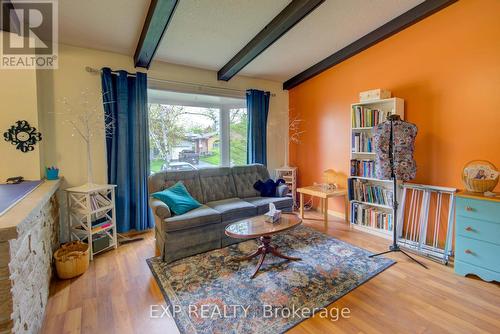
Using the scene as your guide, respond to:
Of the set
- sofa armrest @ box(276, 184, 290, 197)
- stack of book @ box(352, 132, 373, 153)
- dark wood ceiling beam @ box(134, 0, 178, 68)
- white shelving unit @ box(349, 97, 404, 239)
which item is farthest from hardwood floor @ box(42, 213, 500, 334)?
dark wood ceiling beam @ box(134, 0, 178, 68)

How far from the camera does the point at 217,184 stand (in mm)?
3551

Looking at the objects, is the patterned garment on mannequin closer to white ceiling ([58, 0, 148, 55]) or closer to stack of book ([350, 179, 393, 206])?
stack of book ([350, 179, 393, 206])

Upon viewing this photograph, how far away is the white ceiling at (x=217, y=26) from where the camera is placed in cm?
242

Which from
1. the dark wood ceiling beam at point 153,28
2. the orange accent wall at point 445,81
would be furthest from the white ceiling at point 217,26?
the orange accent wall at point 445,81

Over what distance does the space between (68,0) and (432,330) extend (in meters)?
3.94

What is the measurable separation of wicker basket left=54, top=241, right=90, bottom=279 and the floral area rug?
60 cm

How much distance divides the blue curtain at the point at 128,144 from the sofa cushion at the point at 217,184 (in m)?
0.80

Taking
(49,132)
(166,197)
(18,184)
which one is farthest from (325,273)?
(49,132)

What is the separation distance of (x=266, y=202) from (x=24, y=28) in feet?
10.7

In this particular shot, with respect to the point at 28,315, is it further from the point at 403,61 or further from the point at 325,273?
the point at 403,61

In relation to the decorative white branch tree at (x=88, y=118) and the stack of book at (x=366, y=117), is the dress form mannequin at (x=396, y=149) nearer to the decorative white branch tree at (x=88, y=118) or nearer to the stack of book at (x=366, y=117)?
the stack of book at (x=366, y=117)

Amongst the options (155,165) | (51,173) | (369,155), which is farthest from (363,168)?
(51,173)

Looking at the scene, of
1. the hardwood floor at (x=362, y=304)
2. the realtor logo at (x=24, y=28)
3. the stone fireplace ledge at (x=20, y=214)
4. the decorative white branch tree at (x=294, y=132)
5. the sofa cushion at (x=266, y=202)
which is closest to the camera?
the stone fireplace ledge at (x=20, y=214)

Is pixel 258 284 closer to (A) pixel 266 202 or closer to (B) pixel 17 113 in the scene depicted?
(A) pixel 266 202
